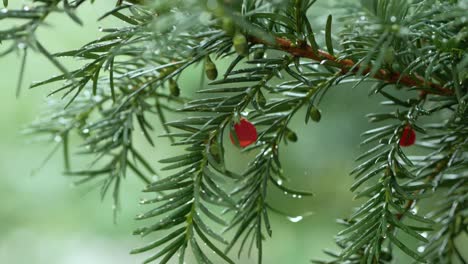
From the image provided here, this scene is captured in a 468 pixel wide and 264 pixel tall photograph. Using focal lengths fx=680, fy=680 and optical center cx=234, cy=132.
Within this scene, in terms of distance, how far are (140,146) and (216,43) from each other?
1117 mm

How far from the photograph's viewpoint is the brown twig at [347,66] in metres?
0.32

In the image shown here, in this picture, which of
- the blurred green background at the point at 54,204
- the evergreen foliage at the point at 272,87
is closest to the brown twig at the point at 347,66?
the evergreen foliage at the point at 272,87

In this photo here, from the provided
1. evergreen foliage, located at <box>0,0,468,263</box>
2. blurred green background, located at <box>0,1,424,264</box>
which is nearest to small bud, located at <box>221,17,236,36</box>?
evergreen foliage, located at <box>0,0,468,263</box>

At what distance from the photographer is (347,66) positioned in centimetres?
34

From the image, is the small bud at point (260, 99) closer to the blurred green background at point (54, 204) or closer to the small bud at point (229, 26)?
the small bud at point (229, 26)

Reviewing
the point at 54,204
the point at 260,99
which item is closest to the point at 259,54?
the point at 260,99

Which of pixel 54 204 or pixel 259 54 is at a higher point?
pixel 259 54

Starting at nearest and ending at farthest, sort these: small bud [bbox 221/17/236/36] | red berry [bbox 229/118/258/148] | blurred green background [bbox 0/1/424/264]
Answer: small bud [bbox 221/17/236/36] < red berry [bbox 229/118/258/148] < blurred green background [bbox 0/1/424/264]

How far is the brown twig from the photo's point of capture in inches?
12.7

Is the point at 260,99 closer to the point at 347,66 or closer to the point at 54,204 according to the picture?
the point at 347,66

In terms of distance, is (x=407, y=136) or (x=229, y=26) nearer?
(x=229, y=26)

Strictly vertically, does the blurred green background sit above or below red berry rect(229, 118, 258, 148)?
below

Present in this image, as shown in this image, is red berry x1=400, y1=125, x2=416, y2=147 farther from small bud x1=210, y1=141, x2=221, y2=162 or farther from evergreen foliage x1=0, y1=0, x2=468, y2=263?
small bud x1=210, y1=141, x2=221, y2=162

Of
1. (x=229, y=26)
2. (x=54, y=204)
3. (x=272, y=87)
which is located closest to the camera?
(x=229, y=26)
